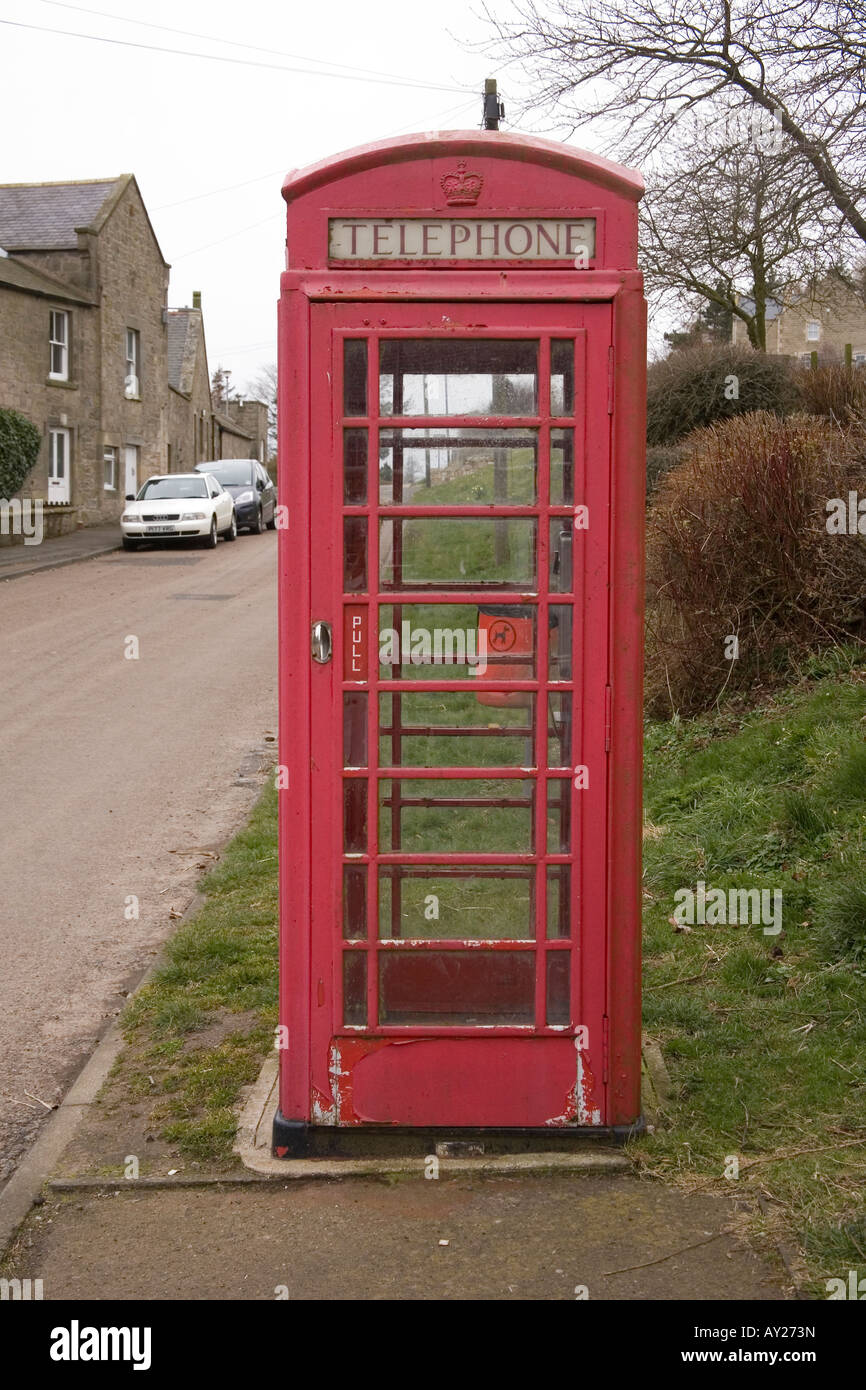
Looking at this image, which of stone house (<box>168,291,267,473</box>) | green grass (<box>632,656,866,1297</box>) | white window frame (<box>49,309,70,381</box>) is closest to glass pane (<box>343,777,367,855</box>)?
green grass (<box>632,656,866,1297</box>)

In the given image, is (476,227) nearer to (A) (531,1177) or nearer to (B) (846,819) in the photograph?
(A) (531,1177)

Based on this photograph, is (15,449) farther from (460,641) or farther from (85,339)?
(460,641)

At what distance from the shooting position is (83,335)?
33250 mm

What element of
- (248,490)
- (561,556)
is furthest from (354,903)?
(248,490)

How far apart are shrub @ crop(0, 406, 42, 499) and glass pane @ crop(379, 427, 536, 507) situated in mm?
26084

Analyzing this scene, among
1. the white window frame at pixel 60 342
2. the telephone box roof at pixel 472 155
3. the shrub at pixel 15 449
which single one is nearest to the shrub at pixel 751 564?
the telephone box roof at pixel 472 155

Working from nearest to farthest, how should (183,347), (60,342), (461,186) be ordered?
(461,186), (60,342), (183,347)

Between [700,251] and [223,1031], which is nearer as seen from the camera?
[223,1031]

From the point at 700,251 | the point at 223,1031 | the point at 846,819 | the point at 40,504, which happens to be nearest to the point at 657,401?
the point at 700,251

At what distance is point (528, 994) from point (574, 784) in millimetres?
671

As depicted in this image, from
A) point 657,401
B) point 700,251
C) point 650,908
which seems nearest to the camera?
point 650,908

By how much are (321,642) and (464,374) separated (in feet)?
2.95

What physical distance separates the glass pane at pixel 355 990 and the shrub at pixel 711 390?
13430 millimetres
